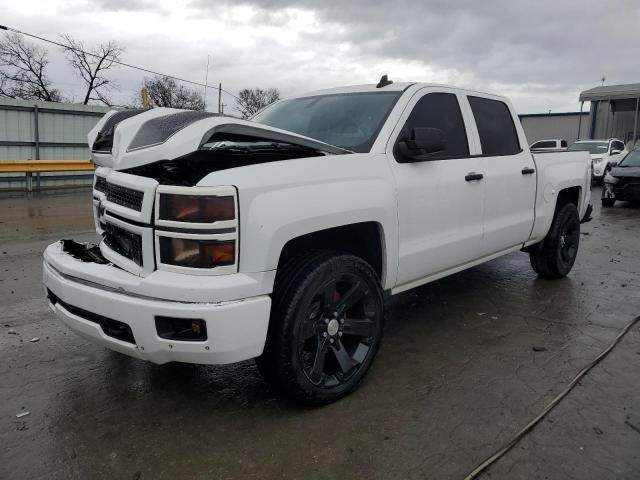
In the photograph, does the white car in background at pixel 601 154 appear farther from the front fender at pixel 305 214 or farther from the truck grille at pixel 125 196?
the truck grille at pixel 125 196

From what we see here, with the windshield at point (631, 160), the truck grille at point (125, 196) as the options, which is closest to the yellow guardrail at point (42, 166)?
the truck grille at point (125, 196)

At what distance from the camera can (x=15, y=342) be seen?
3883mm

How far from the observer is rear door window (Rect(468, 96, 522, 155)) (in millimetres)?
4465

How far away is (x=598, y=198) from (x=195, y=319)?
15639 millimetres

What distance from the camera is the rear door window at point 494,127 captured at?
4465mm

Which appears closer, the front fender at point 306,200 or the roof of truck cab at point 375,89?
the front fender at point 306,200

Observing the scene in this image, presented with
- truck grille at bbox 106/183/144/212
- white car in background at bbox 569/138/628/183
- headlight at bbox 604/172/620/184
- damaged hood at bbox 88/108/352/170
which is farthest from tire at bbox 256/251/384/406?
white car in background at bbox 569/138/628/183

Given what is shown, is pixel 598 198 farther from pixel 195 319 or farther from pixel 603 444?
pixel 195 319

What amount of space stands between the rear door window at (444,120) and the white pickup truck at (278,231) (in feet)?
0.05

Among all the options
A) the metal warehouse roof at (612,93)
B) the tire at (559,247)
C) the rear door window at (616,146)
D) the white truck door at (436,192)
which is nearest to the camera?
the white truck door at (436,192)

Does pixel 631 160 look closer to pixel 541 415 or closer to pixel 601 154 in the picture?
pixel 601 154

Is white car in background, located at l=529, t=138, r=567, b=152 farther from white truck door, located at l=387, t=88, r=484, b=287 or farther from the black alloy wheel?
the black alloy wheel

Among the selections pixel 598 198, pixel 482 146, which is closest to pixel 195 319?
pixel 482 146

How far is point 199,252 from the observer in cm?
251
